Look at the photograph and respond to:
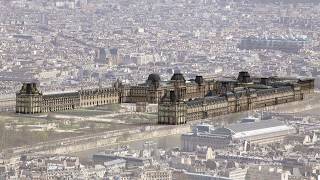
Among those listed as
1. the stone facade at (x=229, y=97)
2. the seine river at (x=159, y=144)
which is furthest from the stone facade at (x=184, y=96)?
the seine river at (x=159, y=144)

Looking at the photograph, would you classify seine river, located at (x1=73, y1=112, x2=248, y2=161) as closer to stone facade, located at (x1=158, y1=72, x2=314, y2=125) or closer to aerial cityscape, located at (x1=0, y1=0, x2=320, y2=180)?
aerial cityscape, located at (x1=0, y1=0, x2=320, y2=180)

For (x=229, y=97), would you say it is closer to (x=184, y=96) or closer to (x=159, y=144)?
(x=184, y=96)

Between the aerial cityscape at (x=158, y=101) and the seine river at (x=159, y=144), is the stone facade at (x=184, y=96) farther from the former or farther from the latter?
the seine river at (x=159, y=144)

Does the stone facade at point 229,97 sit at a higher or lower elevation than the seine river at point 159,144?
higher

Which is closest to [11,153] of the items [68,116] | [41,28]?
[68,116]

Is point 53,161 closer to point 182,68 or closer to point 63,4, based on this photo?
point 182,68

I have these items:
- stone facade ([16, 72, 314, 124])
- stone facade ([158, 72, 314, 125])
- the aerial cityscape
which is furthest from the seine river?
stone facade ([16, 72, 314, 124])
